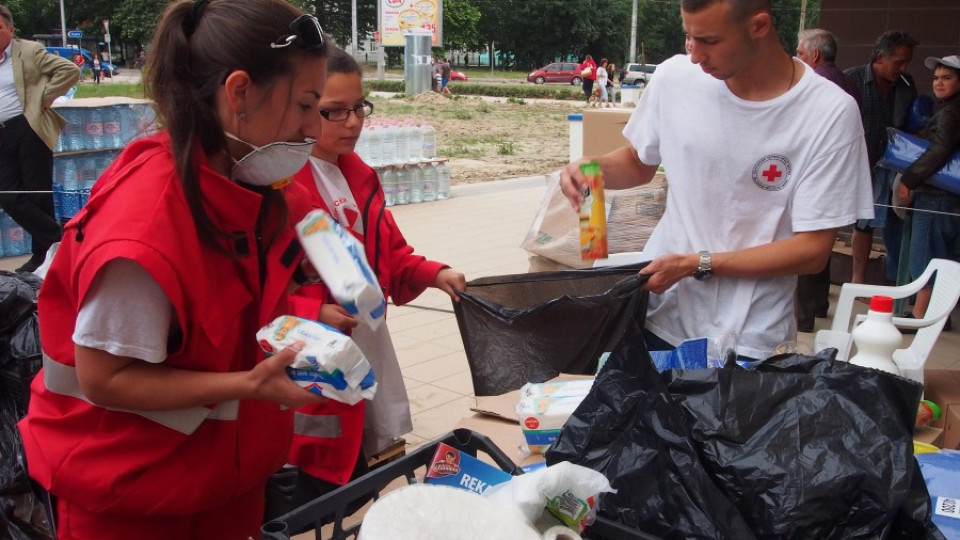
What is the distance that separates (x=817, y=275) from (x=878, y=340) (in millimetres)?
3637

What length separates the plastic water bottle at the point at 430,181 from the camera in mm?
11328

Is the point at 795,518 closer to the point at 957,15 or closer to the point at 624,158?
the point at 624,158

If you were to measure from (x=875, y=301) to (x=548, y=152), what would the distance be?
52.3ft

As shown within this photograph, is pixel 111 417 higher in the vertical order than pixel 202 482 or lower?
higher

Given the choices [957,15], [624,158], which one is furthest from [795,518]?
[957,15]

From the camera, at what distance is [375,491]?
1.63m

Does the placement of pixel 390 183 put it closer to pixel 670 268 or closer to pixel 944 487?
pixel 670 268

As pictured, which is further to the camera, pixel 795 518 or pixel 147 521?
pixel 147 521

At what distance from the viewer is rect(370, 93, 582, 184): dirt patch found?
51.9 feet

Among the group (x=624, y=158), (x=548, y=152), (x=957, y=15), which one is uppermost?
(x=957, y=15)

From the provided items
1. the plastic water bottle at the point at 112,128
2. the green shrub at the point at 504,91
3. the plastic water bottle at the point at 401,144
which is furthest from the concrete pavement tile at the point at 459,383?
the green shrub at the point at 504,91

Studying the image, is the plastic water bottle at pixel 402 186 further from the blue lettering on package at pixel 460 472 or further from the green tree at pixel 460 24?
the green tree at pixel 460 24

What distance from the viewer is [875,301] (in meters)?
2.60

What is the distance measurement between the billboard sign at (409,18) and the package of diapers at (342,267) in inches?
1199
